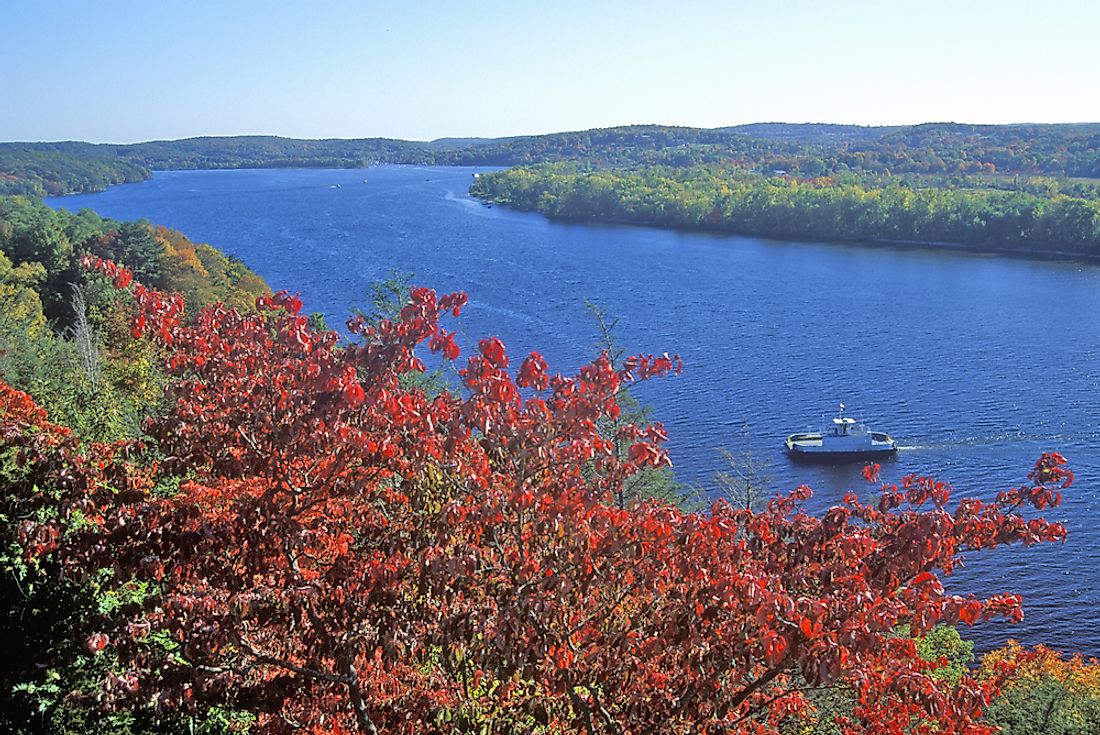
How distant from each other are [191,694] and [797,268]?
200 feet

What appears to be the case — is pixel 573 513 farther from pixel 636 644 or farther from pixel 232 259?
pixel 232 259

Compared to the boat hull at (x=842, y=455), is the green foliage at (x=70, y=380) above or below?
above

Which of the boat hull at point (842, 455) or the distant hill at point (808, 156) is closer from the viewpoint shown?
the boat hull at point (842, 455)

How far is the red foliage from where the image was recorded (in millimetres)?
5148

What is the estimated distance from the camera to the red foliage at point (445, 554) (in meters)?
5.15

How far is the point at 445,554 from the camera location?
5059mm

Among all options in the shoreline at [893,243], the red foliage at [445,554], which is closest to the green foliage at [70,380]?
the red foliage at [445,554]

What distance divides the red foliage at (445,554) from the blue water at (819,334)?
1866cm

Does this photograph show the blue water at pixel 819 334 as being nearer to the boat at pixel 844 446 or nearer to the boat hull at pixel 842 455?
the boat hull at pixel 842 455

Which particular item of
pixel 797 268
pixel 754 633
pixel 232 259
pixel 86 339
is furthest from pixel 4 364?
pixel 797 268

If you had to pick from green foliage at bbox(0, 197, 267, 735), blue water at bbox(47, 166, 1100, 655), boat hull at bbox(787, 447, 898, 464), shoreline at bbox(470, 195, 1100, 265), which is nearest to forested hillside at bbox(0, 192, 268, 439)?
green foliage at bbox(0, 197, 267, 735)

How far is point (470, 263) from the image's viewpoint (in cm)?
6369

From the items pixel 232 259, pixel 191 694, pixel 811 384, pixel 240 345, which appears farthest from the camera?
pixel 232 259

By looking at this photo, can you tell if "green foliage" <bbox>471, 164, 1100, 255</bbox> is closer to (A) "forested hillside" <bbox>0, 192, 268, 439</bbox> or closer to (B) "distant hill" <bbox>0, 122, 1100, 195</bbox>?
(B) "distant hill" <bbox>0, 122, 1100, 195</bbox>
